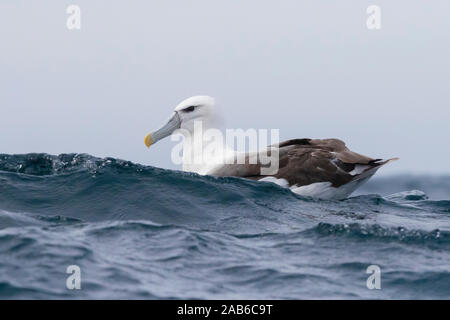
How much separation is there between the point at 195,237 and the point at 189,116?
559cm

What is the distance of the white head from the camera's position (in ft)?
47.0

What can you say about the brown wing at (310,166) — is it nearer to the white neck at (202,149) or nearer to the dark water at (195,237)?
the dark water at (195,237)

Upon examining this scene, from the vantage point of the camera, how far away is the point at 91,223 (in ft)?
31.9

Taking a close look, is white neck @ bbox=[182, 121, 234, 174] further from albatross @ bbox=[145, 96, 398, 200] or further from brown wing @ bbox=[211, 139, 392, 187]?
brown wing @ bbox=[211, 139, 392, 187]

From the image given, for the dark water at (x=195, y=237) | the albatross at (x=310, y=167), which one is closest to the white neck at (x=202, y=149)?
the albatross at (x=310, y=167)

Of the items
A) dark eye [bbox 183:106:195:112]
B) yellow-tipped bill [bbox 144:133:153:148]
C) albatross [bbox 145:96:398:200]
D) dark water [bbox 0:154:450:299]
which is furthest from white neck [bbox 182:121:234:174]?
dark water [bbox 0:154:450:299]

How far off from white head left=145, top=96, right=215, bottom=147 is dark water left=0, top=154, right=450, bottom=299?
1.67 meters

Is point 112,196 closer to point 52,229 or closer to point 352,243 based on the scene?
point 52,229

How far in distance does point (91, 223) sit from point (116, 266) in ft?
6.69

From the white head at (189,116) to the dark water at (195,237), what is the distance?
5.49 ft

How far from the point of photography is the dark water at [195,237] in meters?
7.49

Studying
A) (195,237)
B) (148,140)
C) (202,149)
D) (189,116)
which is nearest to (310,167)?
(202,149)

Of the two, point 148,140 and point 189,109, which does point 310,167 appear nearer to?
point 189,109
